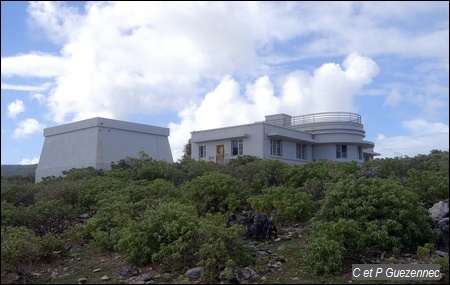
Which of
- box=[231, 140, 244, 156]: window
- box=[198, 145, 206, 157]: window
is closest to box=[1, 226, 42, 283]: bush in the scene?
box=[231, 140, 244, 156]: window

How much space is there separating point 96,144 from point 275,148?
11067 millimetres

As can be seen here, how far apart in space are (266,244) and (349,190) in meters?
1.71

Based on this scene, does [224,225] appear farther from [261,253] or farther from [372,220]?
[372,220]

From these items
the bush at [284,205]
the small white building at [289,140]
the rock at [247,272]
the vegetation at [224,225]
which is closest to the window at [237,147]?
the small white building at [289,140]

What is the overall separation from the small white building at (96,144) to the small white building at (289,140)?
3954 mm

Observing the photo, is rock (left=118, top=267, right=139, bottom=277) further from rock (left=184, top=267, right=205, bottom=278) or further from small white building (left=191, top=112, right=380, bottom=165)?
small white building (left=191, top=112, right=380, bottom=165)

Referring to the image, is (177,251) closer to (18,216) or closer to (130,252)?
(130,252)

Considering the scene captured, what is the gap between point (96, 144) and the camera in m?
22.8

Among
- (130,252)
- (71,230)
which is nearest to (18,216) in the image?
(71,230)

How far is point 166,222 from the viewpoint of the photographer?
8.01 meters

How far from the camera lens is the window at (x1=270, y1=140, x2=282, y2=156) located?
94.9ft

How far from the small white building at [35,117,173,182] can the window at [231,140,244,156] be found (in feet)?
14.6

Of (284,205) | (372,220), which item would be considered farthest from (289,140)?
(372,220)

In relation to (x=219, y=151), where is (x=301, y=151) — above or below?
above
